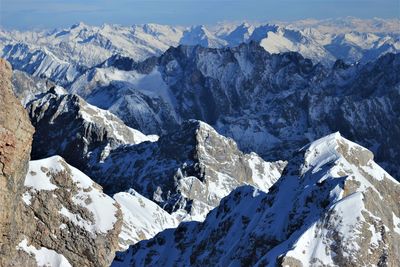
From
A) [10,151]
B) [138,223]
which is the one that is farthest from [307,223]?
[138,223]

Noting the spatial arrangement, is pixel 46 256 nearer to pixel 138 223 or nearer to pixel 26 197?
pixel 26 197

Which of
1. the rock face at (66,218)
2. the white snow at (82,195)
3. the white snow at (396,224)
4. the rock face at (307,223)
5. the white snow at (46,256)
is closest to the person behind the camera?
the rock face at (307,223)

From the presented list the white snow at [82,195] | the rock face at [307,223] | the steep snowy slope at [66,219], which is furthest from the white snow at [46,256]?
the rock face at [307,223]

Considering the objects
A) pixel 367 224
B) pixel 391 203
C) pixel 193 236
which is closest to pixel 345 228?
pixel 367 224

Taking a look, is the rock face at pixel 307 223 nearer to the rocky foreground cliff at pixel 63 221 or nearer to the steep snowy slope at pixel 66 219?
the steep snowy slope at pixel 66 219

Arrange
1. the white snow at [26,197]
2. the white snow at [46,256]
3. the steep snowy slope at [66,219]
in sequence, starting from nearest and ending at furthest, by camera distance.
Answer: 1. the white snow at [46,256]
2. the steep snowy slope at [66,219]
3. the white snow at [26,197]

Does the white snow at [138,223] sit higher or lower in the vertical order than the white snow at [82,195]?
lower

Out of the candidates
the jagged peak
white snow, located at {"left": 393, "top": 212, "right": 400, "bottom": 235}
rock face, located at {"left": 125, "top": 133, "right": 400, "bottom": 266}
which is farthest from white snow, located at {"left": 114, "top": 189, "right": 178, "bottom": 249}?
white snow, located at {"left": 393, "top": 212, "right": 400, "bottom": 235}
